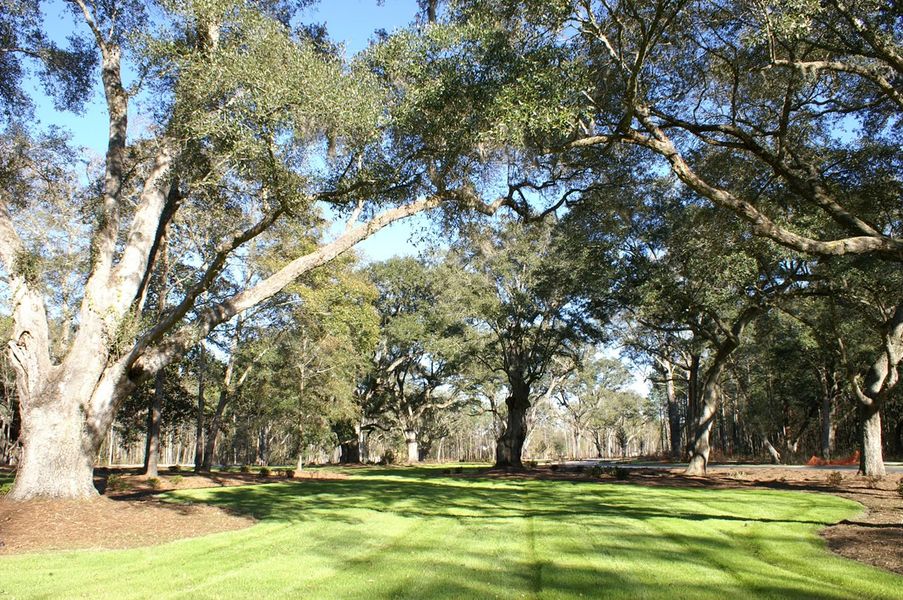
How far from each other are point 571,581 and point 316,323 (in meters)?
21.3

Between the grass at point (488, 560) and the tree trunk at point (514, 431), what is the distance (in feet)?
62.1

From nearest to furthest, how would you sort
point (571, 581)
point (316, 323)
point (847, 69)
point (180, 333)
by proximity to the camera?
point (571, 581) → point (847, 69) → point (180, 333) → point (316, 323)

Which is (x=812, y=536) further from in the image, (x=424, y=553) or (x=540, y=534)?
(x=424, y=553)

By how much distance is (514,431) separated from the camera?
103ft

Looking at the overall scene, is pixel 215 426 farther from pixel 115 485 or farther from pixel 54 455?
pixel 54 455

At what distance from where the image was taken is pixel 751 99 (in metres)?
12.2

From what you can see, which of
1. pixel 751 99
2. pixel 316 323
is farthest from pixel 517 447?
pixel 751 99

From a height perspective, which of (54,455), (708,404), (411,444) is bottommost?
(411,444)

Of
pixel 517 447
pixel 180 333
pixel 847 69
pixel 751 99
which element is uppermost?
pixel 751 99

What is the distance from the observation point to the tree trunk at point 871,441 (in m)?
17.7

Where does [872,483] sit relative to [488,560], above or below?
below

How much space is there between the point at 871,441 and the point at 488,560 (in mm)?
17240

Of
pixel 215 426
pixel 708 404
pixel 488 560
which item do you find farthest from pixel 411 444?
pixel 488 560

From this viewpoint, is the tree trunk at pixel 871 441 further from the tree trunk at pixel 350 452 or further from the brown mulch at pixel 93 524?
the tree trunk at pixel 350 452
